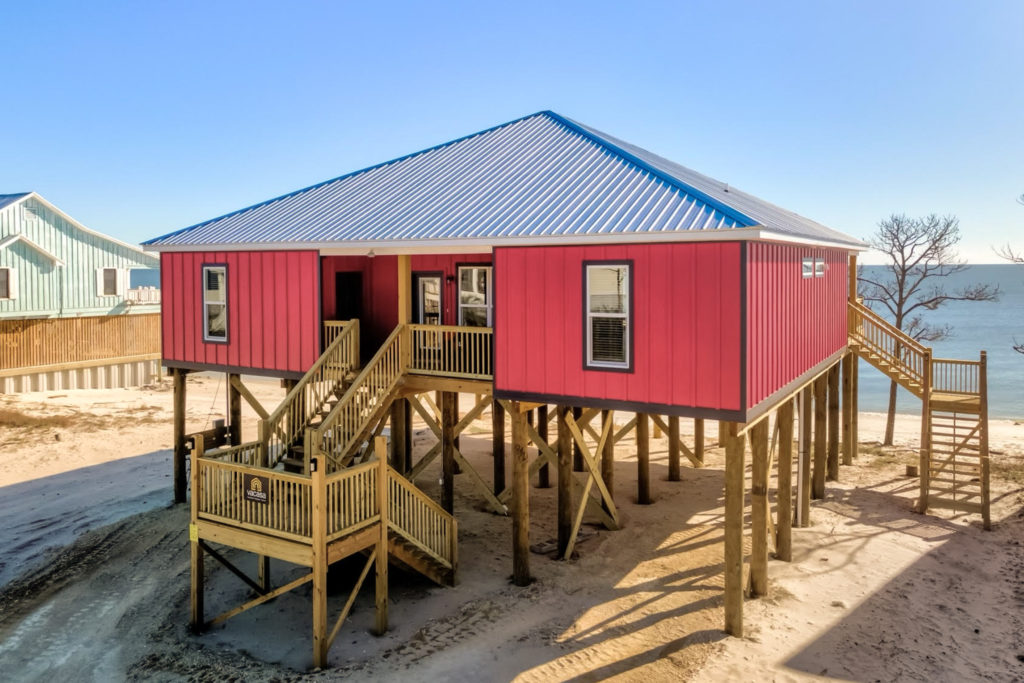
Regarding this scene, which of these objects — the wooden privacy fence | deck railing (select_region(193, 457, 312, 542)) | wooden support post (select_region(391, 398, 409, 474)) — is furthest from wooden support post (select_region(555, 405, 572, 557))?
the wooden privacy fence

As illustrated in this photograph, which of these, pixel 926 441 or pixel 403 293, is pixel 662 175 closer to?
pixel 403 293

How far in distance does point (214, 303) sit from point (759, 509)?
13410 millimetres

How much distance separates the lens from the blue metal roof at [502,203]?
14.2m

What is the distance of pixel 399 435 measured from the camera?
21.2 meters

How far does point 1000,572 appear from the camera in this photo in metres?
17.2

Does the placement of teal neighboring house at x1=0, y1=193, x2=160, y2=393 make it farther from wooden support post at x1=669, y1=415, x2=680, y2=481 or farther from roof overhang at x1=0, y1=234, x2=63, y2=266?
wooden support post at x1=669, y1=415, x2=680, y2=481

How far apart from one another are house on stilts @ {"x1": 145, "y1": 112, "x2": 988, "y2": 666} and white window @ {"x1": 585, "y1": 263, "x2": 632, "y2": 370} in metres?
0.04

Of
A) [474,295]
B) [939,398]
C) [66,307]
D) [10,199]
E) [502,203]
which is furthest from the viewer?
[66,307]

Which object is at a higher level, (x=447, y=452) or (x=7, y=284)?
(x=7, y=284)

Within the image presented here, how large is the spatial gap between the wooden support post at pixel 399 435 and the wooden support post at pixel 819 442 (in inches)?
443

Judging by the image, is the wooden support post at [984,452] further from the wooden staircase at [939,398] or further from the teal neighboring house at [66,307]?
the teal neighboring house at [66,307]

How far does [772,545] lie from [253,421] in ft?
80.9

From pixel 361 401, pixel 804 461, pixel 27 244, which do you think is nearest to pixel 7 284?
pixel 27 244

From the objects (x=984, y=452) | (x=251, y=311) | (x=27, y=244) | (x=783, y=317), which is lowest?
(x=984, y=452)
